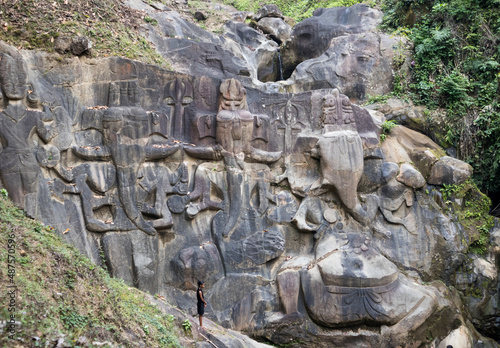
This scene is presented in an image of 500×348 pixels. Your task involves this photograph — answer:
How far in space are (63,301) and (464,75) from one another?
12622mm

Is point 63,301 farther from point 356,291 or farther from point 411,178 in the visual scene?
point 411,178

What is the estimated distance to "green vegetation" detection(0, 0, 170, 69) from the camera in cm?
1075

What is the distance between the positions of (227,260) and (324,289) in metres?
2.02

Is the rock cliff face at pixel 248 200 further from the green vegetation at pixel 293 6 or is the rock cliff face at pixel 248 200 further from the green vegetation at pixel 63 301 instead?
the green vegetation at pixel 293 6

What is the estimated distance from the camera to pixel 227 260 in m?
10.9

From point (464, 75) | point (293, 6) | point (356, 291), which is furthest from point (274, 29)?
point (356, 291)

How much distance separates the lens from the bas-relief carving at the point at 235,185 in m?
10.1

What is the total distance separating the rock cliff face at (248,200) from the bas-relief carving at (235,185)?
28 millimetres

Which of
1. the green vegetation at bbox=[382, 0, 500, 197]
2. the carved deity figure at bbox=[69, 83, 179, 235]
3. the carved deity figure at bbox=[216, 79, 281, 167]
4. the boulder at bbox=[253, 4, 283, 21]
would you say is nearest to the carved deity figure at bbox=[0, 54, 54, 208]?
the carved deity figure at bbox=[69, 83, 179, 235]

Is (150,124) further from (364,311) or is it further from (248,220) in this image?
(364,311)

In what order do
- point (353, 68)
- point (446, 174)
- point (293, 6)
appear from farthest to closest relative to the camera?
point (293, 6) < point (353, 68) < point (446, 174)

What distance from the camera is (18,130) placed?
9.54 meters

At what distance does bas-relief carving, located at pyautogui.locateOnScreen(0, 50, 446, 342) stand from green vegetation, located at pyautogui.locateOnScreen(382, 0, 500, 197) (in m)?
3.44

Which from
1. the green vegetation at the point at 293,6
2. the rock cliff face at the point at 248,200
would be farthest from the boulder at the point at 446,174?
the green vegetation at the point at 293,6
